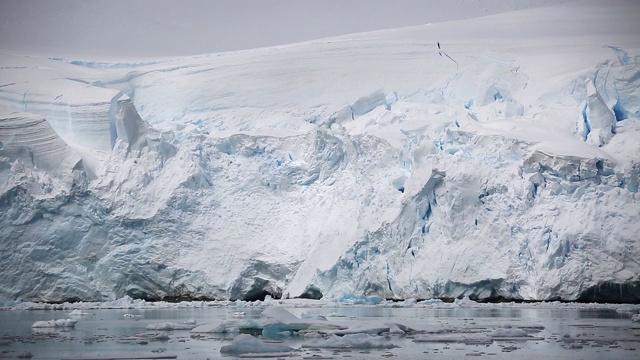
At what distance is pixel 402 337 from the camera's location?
12641 millimetres

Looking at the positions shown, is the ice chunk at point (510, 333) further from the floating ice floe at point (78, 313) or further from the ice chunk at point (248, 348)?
the floating ice floe at point (78, 313)

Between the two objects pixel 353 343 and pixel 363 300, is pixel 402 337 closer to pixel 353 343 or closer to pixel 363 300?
pixel 353 343

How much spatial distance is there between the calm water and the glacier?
5.93 feet

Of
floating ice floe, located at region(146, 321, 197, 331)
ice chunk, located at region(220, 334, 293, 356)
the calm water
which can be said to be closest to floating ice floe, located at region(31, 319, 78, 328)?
the calm water

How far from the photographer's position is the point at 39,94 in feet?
79.5

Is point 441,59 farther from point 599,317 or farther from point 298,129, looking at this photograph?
point 599,317

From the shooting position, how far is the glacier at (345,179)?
1875 centimetres

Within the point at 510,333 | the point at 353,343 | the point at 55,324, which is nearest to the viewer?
the point at 353,343

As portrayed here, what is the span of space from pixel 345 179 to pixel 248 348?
11.1 metres

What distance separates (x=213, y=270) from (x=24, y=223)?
13.1 ft

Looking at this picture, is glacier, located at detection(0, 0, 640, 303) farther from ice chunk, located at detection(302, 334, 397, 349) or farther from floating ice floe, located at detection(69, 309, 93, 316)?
ice chunk, located at detection(302, 334, 397, 349)

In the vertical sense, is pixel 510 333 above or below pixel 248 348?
above

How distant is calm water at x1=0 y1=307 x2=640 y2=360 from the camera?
1067 cm

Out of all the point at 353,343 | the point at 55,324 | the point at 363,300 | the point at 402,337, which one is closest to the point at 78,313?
the point at 55,324
